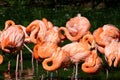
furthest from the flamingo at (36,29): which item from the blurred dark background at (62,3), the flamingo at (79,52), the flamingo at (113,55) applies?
the blurred dark background at (62,3)

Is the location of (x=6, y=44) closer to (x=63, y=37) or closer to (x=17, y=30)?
(x=17, y=30)

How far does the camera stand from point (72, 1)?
4184cm

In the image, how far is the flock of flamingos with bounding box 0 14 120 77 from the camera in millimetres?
9086

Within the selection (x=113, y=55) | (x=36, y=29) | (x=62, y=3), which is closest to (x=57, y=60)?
(x=113, y=55)

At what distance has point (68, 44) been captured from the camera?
9820 mm

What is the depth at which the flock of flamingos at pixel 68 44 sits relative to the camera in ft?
29.8

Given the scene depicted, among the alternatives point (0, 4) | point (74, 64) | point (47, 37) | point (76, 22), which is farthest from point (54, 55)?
point (0, 4)

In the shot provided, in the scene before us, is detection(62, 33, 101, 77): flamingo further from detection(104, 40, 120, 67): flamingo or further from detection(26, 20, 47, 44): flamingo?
detection(26, 20, 47, 44): flamingo

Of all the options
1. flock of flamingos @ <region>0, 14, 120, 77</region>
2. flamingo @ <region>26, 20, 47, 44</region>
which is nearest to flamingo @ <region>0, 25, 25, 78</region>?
flock of flamingos @ <region>0, 14, 120, 77</region>

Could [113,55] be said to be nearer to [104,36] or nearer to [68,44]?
[68,44]

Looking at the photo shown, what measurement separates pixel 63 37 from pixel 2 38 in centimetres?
151

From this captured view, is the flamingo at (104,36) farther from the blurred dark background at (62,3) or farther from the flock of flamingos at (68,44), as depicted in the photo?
the blurred dark background at (62,3)

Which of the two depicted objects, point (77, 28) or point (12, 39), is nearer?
point (12, 39)

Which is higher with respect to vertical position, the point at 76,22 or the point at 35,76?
the point at 76,22
